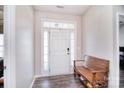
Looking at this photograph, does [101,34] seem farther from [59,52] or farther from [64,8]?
[59,52]

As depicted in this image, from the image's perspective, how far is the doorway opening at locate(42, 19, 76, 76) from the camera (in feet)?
14.5

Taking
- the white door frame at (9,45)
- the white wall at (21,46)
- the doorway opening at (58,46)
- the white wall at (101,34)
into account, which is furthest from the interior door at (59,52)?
the white door frame at (9,45)

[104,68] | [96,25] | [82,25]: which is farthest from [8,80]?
[82,25]

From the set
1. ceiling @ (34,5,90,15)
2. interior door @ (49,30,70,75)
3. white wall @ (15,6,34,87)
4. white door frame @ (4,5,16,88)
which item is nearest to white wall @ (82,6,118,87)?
ceiling @ (34,5,90,15)

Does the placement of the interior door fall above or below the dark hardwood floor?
above

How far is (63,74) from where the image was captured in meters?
4.50

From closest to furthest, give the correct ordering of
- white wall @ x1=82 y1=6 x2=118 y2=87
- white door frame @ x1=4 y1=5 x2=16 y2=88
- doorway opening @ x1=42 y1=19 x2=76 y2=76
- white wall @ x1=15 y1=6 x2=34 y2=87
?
1. white door frame @ x1=4 y1=5 x2=16 y2=88
2. white wall @ x1=15 y1=6 x2=34 y2=87
3. white wall @ x1=82 y1=6 x2=118 y2=87
4. doorway opening @ x1=42 y1=19 x2=76 y2=76

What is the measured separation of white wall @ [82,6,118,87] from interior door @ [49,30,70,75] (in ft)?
2.69

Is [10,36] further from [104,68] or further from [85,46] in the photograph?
[85,46]

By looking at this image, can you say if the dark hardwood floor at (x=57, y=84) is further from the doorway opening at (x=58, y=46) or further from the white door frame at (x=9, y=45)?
the white door frame at (x=9, y=45)

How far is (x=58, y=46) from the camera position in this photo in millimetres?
4570

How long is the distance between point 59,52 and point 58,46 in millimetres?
258

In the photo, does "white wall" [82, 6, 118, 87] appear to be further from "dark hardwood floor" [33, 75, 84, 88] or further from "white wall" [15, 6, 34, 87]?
"white wall" [15, 6, 34, 87]

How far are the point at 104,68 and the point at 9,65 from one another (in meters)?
2.24
